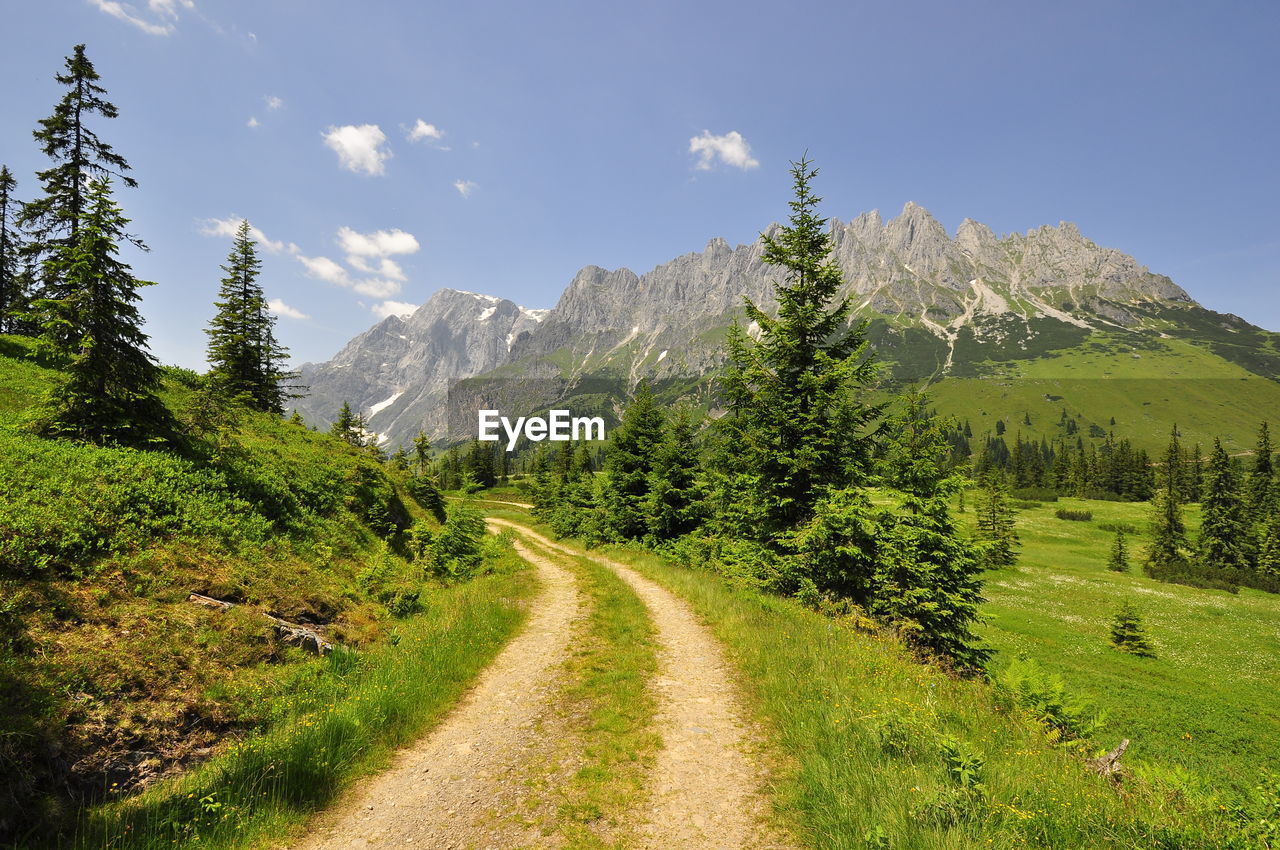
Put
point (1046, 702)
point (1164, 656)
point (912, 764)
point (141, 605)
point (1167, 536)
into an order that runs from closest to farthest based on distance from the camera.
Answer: point (912, 764)
point (141, 605)
point (1046, 702)
point (1164, 656)
point (1167, 536)

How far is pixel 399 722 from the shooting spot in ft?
25.2

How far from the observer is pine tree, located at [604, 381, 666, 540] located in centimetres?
3133

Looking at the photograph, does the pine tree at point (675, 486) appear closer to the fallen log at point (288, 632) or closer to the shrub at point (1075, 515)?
the fallen log at point (288, 632)

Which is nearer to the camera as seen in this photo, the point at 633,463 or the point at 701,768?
the point at 701,768

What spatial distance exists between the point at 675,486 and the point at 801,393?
13.0 metres

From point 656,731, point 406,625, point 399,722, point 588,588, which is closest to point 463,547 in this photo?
point 588,588

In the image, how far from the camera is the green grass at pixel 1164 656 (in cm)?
A: 2041

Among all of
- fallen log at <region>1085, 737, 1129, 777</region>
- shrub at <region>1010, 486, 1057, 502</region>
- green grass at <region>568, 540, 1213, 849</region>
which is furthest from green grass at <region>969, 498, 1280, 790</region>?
shrub at <region>1010, 486, 1057, 502</region>

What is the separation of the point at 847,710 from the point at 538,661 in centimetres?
670

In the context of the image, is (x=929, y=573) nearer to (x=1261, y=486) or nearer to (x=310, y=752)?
(x=310, y=752)

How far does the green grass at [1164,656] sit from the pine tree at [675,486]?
15.9 meters

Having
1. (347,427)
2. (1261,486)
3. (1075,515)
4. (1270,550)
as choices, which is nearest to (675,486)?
(347,427)

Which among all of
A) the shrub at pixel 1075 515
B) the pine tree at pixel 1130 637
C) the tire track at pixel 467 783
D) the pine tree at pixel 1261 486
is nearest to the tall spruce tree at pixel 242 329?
the tire track at pixel 467 783

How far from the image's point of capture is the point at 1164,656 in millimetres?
34031
